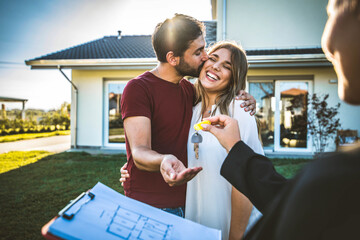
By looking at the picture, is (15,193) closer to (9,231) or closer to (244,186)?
(9,231)

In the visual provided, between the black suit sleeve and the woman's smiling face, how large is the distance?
1.25 meters

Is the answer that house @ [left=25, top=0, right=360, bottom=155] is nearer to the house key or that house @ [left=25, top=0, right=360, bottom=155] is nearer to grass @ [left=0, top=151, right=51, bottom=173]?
grass @ [left=0, top=151, right=51, bottom=173]

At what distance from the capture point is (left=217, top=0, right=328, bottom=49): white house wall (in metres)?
9.16

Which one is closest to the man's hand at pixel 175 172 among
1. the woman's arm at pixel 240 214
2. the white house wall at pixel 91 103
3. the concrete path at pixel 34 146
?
the woman's arm at pixel 240 214

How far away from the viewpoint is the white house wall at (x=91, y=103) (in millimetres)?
9922

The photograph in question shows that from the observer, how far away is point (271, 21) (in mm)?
9219

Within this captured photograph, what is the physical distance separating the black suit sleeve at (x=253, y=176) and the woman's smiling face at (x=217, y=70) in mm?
1246

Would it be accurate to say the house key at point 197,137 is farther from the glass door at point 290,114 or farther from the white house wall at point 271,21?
the glass door at point 290,114

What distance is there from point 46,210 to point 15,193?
130 centimetres

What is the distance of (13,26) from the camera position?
567 inches

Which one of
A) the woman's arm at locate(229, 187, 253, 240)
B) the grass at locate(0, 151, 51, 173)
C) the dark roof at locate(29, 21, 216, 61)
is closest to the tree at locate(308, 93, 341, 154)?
the dark roof at locate(29, 21, 216, 61)

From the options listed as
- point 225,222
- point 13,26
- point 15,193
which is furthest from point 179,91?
point 13,26

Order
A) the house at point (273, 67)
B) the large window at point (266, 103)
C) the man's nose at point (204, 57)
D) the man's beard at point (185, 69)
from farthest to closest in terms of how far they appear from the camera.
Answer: the large window at point (266, 103), the house at point (273, 67), the man's nose at point (204, 57), the man's beard at point (185, 69)

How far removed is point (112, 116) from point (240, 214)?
9119 mm
